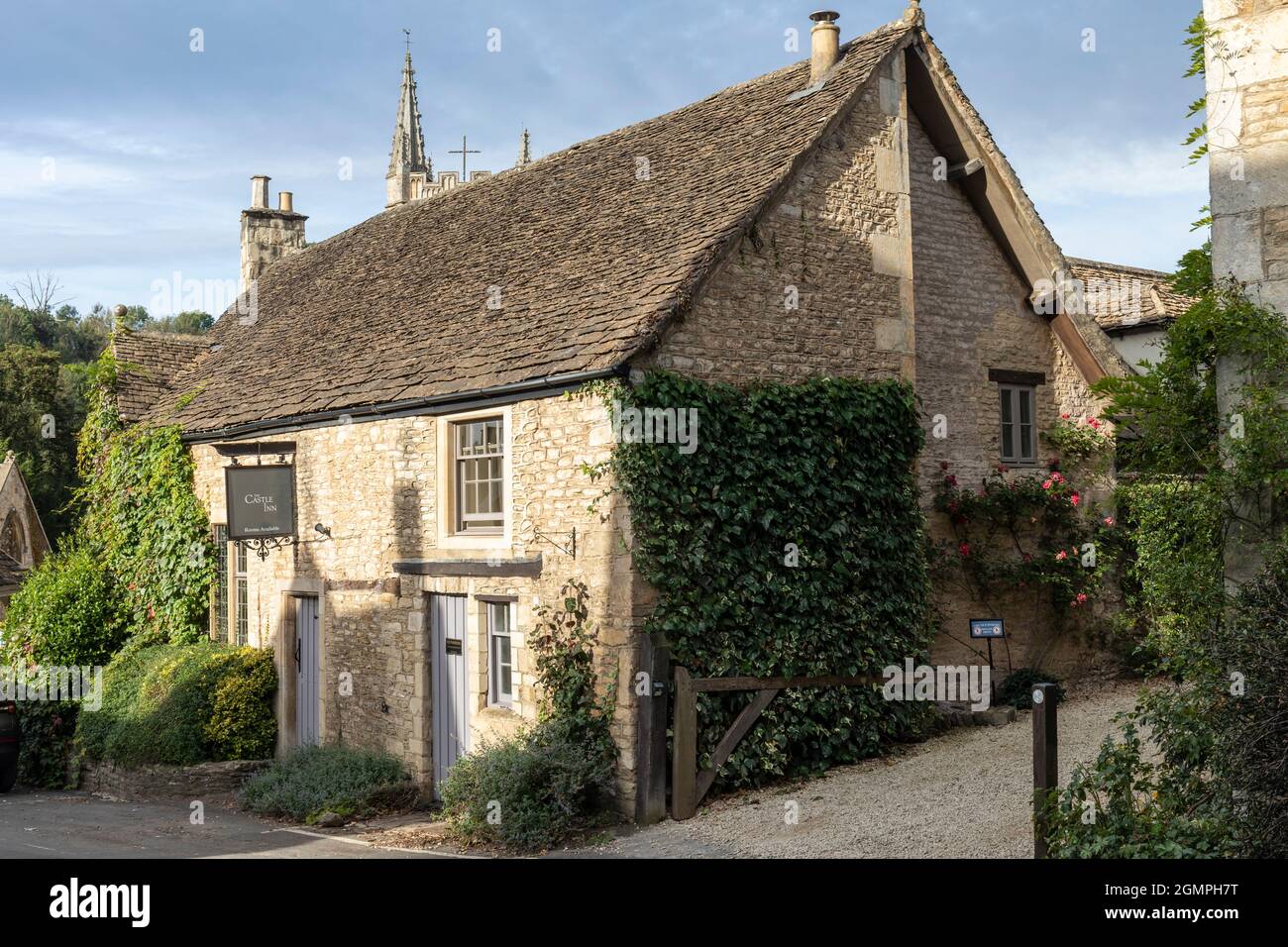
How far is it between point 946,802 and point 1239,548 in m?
3.58

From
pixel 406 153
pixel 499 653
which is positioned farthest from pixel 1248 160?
pixel 406 153

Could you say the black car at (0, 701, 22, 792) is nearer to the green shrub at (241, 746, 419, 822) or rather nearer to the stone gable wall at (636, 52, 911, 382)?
the green shrub at (241, 746, 419, 822)

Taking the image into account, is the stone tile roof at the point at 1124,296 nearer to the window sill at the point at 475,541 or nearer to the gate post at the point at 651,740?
the window sill at the point at 475,541

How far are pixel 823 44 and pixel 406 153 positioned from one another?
172 ft

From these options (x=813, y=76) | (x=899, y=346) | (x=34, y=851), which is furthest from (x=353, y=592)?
(x=813, y=76)

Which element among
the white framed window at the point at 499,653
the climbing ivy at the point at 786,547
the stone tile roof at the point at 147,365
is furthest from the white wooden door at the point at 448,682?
the stone tile roof at the point at 147,365

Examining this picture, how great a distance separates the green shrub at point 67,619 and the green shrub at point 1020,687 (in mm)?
13329

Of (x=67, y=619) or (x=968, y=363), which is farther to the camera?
(x=67, y=619)

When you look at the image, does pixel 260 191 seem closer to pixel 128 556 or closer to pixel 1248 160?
pixel 128 556

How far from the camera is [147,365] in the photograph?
22.1 metres

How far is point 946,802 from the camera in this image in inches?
419

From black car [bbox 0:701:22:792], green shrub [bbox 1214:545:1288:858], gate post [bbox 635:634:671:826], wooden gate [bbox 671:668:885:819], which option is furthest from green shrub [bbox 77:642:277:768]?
green shrub [bbox 1214:545:1288:858]

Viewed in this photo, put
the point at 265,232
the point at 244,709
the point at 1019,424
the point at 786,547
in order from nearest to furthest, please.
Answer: the point at 786,547 < the point at 1019,424 < the point at 244,709 < the point at 265,232

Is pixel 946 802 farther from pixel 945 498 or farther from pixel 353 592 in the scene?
pixel 353 592
